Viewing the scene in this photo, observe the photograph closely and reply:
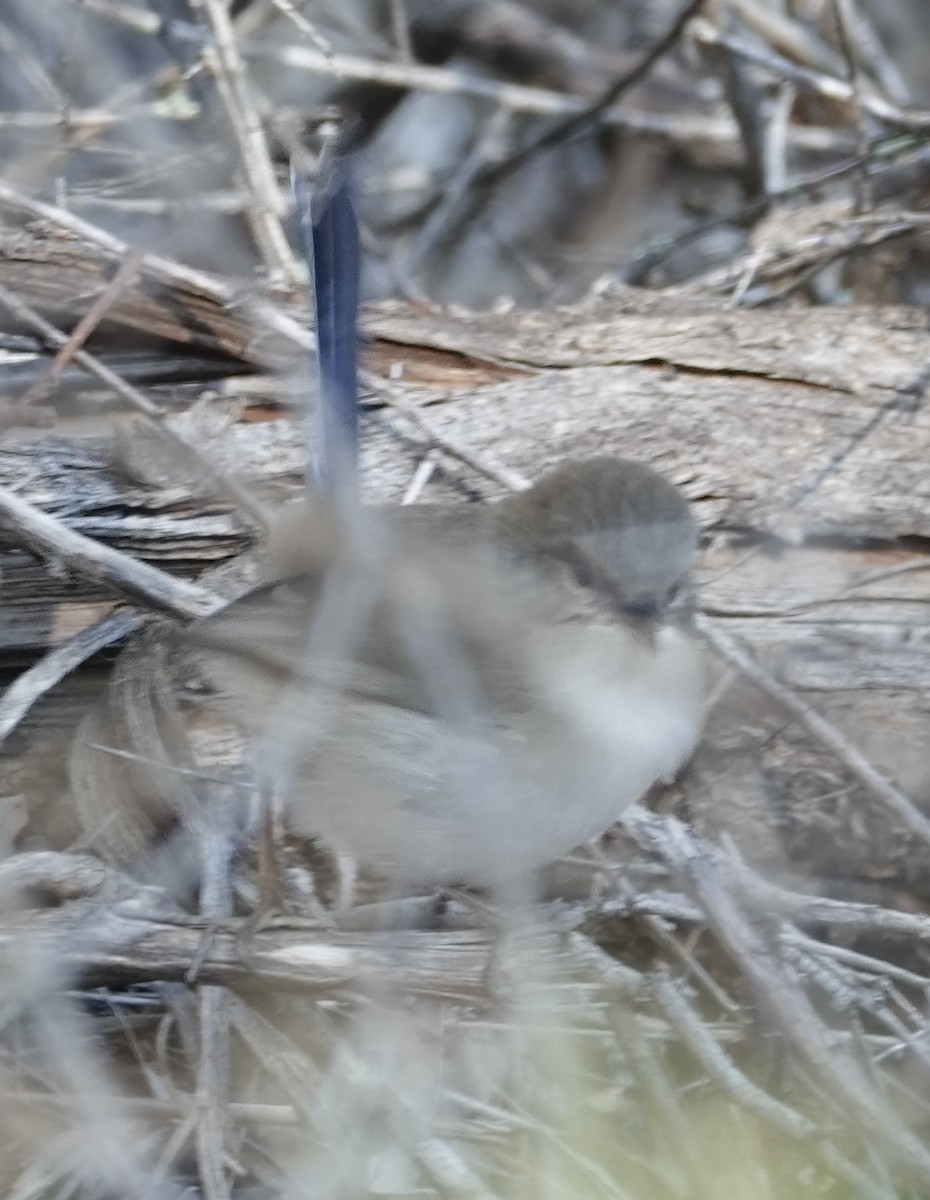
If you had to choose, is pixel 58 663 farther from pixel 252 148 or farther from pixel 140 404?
pixel 252 148

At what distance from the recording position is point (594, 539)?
234cm

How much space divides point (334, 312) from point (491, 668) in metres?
0.65

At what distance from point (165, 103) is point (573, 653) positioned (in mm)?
1926

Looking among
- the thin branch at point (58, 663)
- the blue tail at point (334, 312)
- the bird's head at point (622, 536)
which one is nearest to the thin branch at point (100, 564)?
the thin branch at point (58, 663)

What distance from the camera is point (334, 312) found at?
248 cm

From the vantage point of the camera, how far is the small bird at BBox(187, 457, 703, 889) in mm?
2326

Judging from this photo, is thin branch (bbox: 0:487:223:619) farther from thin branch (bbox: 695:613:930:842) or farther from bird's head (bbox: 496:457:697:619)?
thin branch (bbox: 695:613:930:842)

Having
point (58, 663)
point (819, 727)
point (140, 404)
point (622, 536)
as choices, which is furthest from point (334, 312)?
point (819, 727)

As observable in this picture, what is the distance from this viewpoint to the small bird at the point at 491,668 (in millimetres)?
2326

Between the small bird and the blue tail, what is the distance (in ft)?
0.35

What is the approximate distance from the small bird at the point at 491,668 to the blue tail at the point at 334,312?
0.11 metres

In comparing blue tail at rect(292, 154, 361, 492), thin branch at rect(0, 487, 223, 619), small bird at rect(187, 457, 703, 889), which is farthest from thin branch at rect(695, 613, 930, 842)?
thin branch at rect(0, 487, 223, 619)

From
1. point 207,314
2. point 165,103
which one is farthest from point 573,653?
point 165,103

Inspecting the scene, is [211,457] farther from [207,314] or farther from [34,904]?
[34,904]
